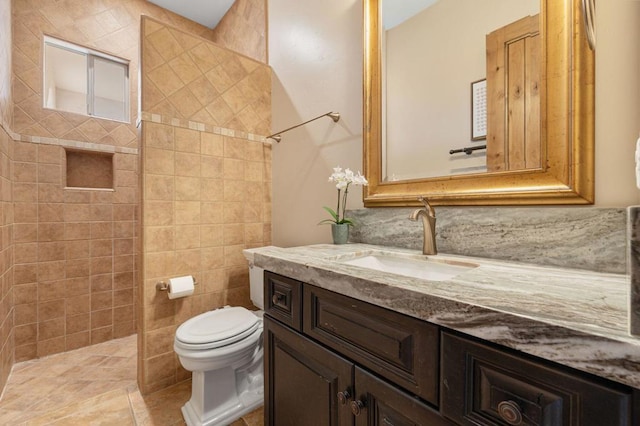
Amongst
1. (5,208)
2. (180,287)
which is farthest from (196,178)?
(5,208)

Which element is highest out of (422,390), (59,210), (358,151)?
(358,151)

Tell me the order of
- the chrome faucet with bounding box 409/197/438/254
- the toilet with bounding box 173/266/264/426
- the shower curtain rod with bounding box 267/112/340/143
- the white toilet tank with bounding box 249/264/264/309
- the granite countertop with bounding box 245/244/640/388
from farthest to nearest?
1. the white toilet tank with bounding box 249/264/264/309
2. the shower curtain rod with bounding box 267/112/340/143
3. the toilet with bounding box 173/266/264/426
4. the chrome faucet with bounding box 409/197/438/254
5. the granite countertop with bounding box 245/244/640/388

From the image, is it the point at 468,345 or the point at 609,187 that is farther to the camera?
the point at 609,187

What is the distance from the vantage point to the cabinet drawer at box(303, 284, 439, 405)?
0.56 m

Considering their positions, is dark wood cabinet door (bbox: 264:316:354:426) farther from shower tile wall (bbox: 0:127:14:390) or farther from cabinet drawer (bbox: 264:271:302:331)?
shower tile wall (bbox: 0:127:14:390)

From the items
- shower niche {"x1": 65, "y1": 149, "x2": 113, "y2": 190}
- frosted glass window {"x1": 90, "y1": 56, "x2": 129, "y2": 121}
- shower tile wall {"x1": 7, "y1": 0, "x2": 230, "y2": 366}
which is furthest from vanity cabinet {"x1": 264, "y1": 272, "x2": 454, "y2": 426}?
frosted glass window {"x1": 90, "y1": 56, "x2": 129, "y2": 121}

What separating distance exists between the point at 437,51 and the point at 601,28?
521 millimetres

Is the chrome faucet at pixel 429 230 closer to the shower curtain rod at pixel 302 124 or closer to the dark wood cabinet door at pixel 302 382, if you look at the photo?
the dark wood cabinet door at pixel 302 382

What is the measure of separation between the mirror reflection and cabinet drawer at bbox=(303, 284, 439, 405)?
715 mm

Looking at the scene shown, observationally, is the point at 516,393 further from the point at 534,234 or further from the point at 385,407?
the point at 534,234

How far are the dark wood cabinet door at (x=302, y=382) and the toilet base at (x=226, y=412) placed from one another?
47 centimetres

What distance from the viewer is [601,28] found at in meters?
0.78

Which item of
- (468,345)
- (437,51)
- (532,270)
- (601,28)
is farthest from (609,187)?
(437,51)

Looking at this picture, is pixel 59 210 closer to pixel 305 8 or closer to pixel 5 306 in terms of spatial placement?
pixel 5 306
